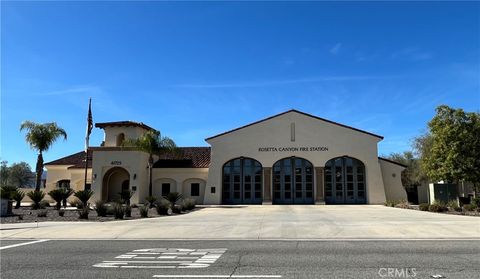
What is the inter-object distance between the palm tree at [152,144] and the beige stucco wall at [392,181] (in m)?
19.5

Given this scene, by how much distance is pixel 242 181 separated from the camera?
3966cm

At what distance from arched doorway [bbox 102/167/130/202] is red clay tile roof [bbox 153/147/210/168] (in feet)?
11.2

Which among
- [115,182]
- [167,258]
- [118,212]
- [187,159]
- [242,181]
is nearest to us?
[167,258]

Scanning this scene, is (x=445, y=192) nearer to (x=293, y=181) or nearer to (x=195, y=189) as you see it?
(x=293, y=181)

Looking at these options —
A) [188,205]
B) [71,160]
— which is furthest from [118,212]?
[71,160]

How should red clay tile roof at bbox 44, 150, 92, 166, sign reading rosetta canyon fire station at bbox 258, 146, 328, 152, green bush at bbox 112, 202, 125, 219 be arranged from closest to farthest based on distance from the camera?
green bush at bbox 112, 202, 125, 219 → sign reading rosetta canyon fire station at bbox 258, 146, 328, 152 → red clay tile roof at bbox 44, 150, 92, 166

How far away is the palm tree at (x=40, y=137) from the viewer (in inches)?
1356

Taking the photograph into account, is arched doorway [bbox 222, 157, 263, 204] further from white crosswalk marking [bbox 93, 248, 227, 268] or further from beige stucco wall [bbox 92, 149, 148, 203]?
white crosswalk marking [bbox 93, 248, 227, 268]

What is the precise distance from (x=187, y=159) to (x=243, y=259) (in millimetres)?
33716

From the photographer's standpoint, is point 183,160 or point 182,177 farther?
point 183,160

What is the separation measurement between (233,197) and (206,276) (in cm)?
3200

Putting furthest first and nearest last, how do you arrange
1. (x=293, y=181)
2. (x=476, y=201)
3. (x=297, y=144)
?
(x=297, y=144)
(x=293, y=181)
(x=476, y=201)

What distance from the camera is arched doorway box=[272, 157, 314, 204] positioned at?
38.6 m

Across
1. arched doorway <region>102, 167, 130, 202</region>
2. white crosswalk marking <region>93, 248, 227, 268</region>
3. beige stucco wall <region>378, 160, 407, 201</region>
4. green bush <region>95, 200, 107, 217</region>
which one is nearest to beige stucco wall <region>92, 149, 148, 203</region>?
arched doorway <region>102, 167, 130, 202</region>
